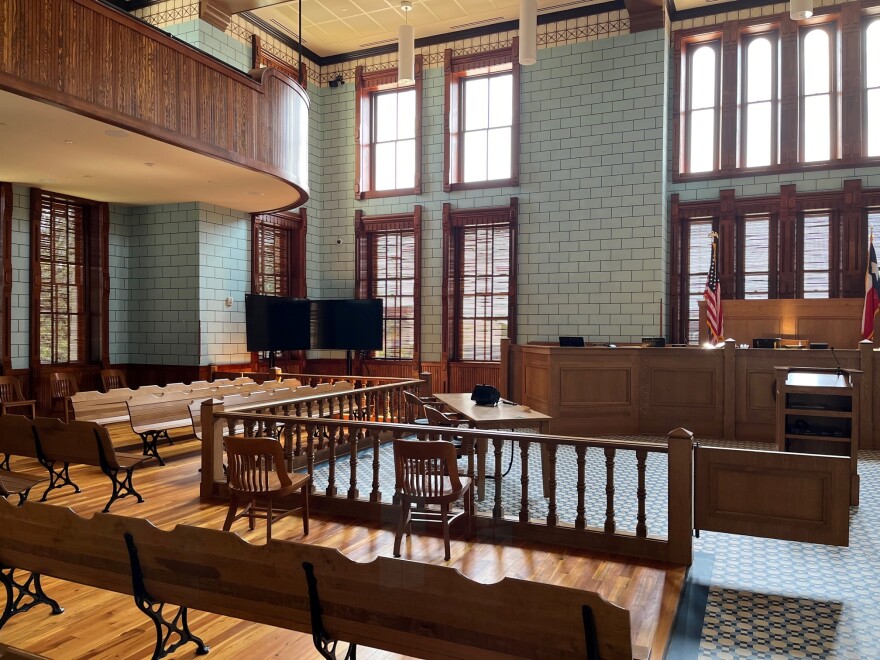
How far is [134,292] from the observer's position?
1109cm

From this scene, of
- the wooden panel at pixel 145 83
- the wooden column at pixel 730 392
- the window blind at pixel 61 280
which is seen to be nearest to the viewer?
the wooden panel at pixel 145 83

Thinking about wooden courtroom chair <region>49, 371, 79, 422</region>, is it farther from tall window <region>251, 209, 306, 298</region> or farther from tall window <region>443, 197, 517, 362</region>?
tall window <region>443, 197, 517, 362</region>

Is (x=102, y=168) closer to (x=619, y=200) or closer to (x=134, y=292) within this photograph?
(x=134, y=292)

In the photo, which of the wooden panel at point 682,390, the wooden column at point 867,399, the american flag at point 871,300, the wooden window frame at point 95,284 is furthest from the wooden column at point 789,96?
the wooden window frame at point 95,284

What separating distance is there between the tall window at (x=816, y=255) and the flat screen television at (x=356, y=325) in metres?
7.16

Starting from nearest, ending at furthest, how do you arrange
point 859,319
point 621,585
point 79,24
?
point 621,585 → point 79,24 → point 859,319

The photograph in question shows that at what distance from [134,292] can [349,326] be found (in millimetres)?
3714

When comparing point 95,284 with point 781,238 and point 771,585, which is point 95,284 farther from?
point 781,238

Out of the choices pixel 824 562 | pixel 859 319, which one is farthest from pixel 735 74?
pixel 824 562

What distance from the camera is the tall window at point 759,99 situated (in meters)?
10.7

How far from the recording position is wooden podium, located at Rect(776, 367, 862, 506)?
5.50 metres

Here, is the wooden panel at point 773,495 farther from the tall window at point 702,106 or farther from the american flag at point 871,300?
the tall window at point 702,106

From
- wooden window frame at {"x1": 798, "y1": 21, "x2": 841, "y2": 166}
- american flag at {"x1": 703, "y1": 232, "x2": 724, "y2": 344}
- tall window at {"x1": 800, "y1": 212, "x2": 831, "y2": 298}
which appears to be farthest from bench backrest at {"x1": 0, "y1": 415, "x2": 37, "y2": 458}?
wooden window frame at {"x1": 798, "y1": 21, "x2": 841, "y2": 166}

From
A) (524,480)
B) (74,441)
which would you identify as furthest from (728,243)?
(74,441)
